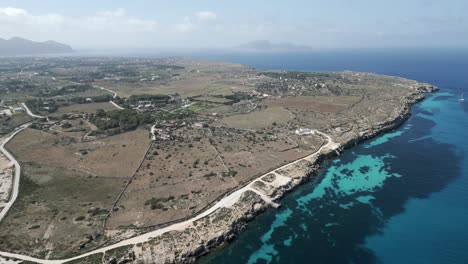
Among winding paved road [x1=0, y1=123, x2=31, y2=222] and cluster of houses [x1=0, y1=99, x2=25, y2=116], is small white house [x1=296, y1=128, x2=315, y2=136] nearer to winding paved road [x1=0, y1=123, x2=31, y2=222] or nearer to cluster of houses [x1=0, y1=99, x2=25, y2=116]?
winding paved road [x1=0, y1=123, x2=31, y2=222]

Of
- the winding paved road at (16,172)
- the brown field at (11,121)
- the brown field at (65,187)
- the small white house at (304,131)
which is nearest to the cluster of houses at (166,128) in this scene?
the brown field at (65,187)

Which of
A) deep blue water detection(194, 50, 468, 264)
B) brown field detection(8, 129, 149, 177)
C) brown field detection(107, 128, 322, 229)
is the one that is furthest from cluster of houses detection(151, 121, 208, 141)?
deep blue water detection(194, 50, 468, 264)

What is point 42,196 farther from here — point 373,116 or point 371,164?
point 373,116

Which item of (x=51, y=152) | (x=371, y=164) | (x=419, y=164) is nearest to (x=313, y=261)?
(x=371, y=164)

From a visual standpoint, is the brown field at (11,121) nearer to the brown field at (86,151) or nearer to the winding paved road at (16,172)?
the winding paved road at (16,172)

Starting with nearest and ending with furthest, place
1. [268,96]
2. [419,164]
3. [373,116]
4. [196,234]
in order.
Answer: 1. [196,234]
2. [419,164]
3. [373,116]
4. [268,96]
